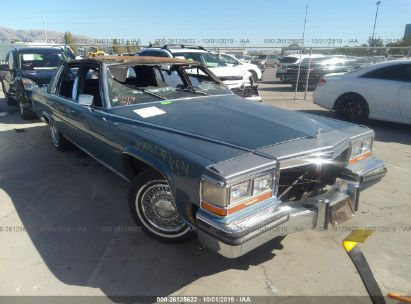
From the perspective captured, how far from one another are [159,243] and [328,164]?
66.5 inches

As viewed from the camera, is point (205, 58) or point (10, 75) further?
point (205, 58)

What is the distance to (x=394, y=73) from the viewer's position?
283 inches

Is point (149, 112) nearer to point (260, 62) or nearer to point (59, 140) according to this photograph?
point (59, 140)

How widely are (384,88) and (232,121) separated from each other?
17.5ft

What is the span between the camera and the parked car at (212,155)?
237 cm

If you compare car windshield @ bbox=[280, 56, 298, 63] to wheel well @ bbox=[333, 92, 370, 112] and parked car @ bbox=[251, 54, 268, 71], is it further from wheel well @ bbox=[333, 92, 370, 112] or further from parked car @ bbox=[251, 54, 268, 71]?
wheel well @ bbox=[333, 92, 370, 112]

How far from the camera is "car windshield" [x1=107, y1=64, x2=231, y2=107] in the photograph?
3811 millimetres

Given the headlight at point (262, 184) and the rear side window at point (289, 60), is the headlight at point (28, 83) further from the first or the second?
the rear side window at point (289, 60)

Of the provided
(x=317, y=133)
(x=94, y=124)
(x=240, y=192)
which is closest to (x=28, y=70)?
(x=94, y=124)

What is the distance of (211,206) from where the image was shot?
7.73ft

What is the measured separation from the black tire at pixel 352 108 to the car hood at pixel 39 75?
22.6 ft

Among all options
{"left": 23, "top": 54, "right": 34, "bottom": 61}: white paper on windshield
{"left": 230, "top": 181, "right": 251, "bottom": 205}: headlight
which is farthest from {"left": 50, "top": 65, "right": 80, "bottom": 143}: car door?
{"left": 23, "top": 54, "right": 34, "bottom": 61}: white paper on windshield

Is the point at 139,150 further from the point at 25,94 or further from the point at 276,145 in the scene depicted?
the point at 25,94

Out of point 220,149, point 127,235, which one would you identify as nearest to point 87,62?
point 127,235
